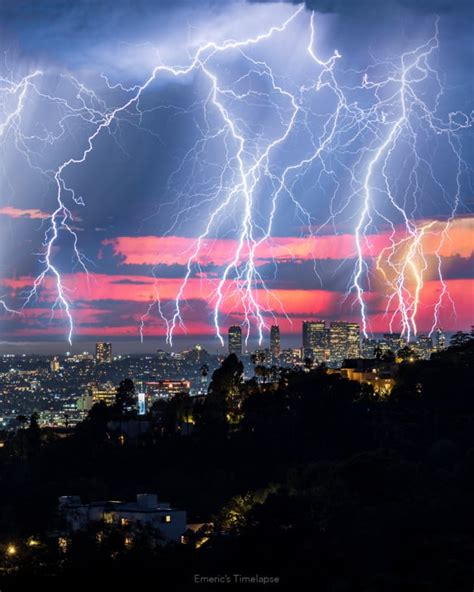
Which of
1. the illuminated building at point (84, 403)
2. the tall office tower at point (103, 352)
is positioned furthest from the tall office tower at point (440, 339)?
the tall office tower at point (103, 352)

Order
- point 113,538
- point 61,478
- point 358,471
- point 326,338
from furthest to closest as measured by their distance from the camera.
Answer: point 326,338, point 61,478, point 358,471, point 113,538

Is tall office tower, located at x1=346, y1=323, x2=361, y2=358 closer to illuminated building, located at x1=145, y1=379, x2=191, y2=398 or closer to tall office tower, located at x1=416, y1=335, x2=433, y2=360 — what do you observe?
tall office tower, located at x1=416, y1=335, x2=433, y2=360

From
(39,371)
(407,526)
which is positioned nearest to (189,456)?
(407,526)

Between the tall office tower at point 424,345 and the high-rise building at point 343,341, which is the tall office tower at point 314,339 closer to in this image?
the high-rise building at point 343,341

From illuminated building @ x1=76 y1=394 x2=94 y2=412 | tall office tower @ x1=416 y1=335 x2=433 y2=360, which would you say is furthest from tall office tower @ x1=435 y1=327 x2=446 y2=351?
illuminated building @ x1=76 y1=394 x2=94 y2=412

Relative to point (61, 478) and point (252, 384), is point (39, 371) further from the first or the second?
point (61, 478)

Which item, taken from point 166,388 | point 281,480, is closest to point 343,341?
point 166,388
